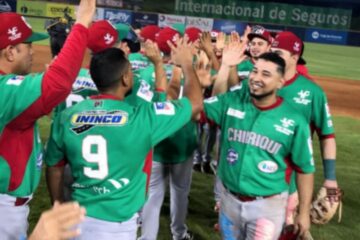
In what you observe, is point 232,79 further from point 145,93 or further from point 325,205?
point 325,205

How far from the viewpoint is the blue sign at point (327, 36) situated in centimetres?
2898

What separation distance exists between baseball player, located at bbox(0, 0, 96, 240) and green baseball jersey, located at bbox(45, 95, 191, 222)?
278mm

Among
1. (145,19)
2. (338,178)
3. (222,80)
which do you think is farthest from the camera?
(145,19)

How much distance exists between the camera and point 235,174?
383 centimetres

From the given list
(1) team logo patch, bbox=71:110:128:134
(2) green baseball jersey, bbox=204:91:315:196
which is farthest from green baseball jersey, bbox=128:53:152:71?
(1) team logo patch, bbox=71:110:128:134

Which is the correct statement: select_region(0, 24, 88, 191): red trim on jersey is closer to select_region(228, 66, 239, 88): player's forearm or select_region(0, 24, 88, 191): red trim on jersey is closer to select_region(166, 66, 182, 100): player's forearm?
select_region(166, 66, 182, 100): player's forearm

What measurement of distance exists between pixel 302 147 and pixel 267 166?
303 millimetres

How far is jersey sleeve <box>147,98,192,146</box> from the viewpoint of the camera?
321 cm

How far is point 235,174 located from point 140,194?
882mm

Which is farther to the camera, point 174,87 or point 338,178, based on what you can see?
point 338,178

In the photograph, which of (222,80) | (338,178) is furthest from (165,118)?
(338,178)

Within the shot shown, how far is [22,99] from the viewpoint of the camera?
283 centimetres

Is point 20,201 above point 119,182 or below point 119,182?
below

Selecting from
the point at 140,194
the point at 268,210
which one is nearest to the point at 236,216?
the point at 268,210
